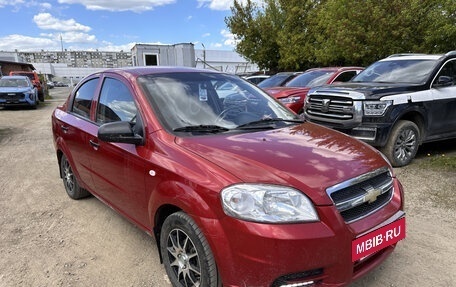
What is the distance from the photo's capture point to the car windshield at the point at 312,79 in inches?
367

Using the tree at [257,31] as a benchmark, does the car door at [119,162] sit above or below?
below

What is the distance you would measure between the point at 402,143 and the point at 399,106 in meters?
0.62

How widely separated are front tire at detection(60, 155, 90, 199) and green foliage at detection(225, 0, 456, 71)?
11.9 meters

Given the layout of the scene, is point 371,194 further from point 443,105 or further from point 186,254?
point 443,105

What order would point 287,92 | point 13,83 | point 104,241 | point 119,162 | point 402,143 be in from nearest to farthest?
1. point 119,162
2. point 104,241
3. point 402,143
4. point 287,92
5. point 13,83

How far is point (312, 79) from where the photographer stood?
9.59 meters

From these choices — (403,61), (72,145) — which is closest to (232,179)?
(72,145)

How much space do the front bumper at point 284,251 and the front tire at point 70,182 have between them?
3.05 m

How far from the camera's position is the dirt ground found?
3076 mm

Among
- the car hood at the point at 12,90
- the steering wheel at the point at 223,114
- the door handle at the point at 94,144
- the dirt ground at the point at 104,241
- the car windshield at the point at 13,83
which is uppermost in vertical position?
the car windshield at the point at 13,83

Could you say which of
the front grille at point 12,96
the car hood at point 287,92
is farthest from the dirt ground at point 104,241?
the front grille at point 12,96

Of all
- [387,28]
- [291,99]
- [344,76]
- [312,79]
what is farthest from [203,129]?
[387,28]

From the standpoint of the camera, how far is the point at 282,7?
22.3 meters

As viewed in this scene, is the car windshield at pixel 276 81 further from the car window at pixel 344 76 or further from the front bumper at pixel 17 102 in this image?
the front bumper at pixel 17 102
